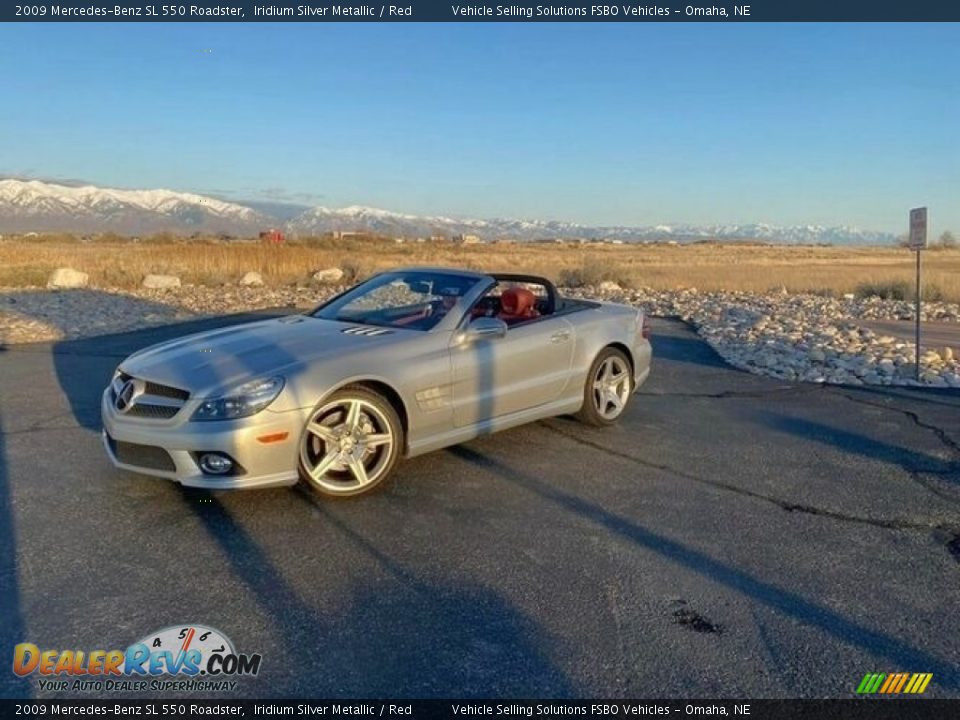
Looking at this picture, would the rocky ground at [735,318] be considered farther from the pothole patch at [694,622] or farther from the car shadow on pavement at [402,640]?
the car shadow on pavement at [402,640]

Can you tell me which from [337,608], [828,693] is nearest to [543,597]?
[337,608]

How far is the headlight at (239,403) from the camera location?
442 cm

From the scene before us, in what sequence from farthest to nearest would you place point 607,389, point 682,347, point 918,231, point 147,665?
point 682,347 → point 918,231 → point 607,389 → point 147,665

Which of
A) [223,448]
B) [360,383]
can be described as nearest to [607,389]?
[360,383]

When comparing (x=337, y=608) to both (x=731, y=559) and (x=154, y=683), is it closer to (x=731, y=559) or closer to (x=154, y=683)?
(x=154, y=683)

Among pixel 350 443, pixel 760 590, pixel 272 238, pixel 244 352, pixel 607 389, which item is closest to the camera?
pixel 760 590

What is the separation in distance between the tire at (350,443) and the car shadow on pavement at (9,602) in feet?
5.35

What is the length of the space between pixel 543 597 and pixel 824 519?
2144mm

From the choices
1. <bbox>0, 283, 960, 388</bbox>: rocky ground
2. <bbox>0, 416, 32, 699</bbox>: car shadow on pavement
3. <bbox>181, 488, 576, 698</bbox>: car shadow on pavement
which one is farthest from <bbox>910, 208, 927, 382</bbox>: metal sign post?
<bbox>0, 416, 32, 699</bbox>: car shadow on pavement

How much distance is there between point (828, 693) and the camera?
283 centimetres

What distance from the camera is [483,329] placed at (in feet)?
18.0

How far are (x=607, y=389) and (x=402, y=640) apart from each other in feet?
13.2

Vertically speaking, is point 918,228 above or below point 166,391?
above

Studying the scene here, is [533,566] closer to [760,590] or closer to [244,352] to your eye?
[760,590]
